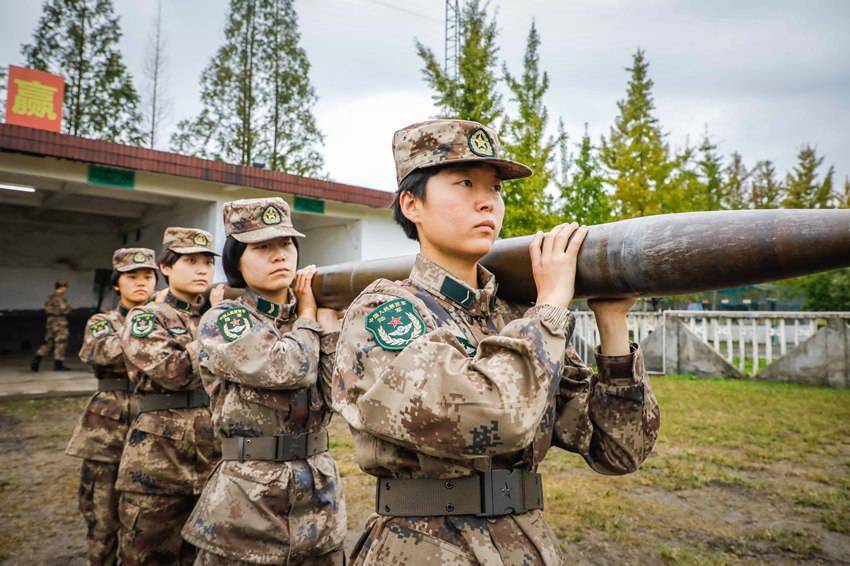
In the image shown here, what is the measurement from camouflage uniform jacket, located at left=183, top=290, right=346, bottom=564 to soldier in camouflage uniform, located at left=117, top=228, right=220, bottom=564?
0.85 m

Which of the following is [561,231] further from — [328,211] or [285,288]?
[328,211]

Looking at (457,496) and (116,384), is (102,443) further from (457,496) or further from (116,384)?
(457,496)

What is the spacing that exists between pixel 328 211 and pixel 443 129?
9.32 m

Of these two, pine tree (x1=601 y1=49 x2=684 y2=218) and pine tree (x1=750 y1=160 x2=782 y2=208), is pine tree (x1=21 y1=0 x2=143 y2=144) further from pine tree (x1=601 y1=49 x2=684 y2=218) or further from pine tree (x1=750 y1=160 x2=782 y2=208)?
pine tree (x1=750 y1=160 x2=782 y2=208)

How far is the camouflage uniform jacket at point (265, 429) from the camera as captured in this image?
2225 mm

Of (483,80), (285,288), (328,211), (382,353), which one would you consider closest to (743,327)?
(483,80)

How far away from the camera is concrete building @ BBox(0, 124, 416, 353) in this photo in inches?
329

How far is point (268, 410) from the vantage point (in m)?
2.39

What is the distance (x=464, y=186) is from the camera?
1.51 metres

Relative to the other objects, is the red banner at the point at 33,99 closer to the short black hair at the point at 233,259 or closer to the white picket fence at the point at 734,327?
the short black hair at the point at 233,259

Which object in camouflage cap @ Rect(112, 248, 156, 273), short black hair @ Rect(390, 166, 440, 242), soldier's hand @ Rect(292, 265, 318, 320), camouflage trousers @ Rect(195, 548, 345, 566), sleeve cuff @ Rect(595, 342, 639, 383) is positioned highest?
camouflage cap @ Rect(112, 248, 156, 273)

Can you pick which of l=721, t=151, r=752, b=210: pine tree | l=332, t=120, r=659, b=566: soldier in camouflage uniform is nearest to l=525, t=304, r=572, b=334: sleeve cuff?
l=332, t=120, r=659, b=566: soldier in camouflage uniform

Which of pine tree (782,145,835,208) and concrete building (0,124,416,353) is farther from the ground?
pine tree (782,145,835,208)

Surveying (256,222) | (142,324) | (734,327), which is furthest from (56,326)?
(734,327)
